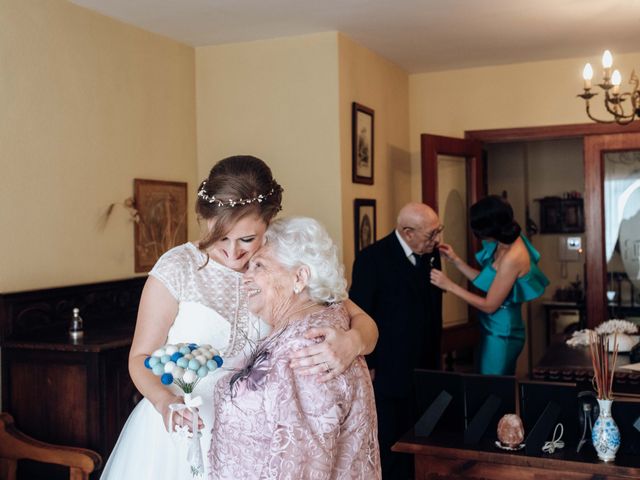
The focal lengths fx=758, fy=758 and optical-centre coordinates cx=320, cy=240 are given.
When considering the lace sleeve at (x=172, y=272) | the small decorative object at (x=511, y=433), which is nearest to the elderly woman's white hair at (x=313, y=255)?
the lace sleeve at (x=172, y=272)

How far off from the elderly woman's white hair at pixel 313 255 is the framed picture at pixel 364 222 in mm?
3457

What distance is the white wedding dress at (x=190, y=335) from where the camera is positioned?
267cm

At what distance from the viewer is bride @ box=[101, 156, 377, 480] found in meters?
2.51

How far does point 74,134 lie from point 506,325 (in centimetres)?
286

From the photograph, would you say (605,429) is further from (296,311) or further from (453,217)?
(453,217)

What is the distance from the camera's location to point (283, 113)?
5426 mm

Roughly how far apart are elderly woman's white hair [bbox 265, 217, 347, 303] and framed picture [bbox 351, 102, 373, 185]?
347 centimetres

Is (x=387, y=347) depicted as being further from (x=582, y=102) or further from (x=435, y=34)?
(x=582, y=102)

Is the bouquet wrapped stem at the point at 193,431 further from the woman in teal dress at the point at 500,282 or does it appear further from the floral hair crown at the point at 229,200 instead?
the woman in teal dress at the point at 500,282

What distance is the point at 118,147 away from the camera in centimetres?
479

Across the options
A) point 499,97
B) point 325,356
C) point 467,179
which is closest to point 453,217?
point 467,179

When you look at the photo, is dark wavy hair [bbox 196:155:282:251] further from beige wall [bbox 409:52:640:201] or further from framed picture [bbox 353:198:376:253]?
beige wall [bbox 409:52:640:201]

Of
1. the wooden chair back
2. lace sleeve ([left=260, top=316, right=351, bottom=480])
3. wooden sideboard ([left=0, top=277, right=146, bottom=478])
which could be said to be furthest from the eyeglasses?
lace sleeve ([left=260, top=316, right=351, bottom=480])

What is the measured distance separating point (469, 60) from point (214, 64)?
212cm
